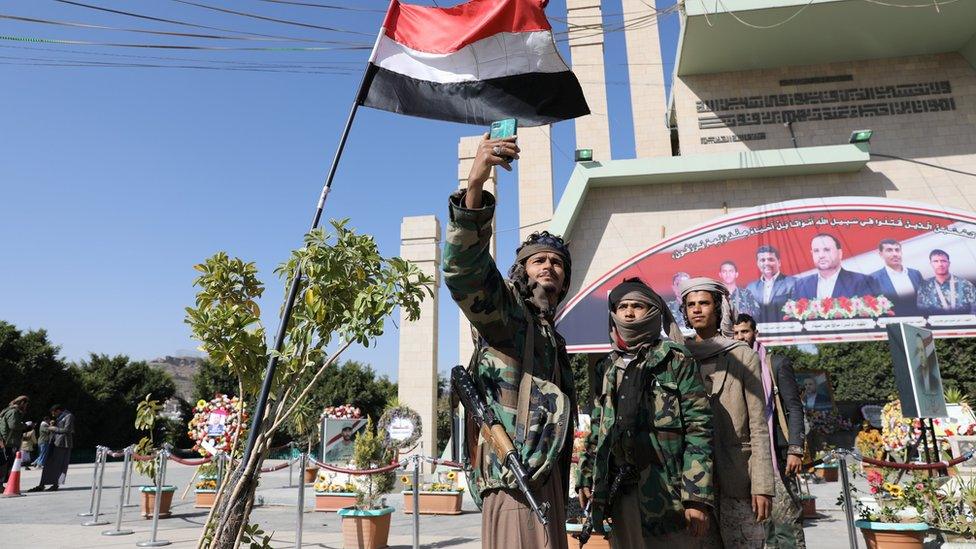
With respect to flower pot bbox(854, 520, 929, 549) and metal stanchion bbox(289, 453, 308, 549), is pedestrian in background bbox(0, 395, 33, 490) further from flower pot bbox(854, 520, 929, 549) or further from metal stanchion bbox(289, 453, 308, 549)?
flower pot bbox(854, 520, 929, 549)

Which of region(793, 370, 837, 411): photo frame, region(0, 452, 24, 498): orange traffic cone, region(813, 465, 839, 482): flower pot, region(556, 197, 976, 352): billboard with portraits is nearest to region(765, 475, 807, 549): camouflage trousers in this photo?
region(556, 197, 976, 352): billboard with portraits

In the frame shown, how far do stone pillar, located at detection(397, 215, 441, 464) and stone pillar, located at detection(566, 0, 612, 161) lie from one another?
14.0 feet

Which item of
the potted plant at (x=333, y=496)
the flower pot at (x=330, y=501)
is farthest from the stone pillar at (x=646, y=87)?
the flower pot at (x=330, y=501)

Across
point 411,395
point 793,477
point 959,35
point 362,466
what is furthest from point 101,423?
point 959,35

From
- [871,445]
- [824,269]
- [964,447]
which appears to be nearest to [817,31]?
[824,269]

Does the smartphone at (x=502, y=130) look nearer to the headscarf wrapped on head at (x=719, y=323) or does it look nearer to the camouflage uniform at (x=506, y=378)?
the camouflage uniform at (x=506, y=378)

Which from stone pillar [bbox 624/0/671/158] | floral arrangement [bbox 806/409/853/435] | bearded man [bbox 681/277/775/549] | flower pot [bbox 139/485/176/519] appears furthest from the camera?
floral arrangement [bbox 806/409/853/435]

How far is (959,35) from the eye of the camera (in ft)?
34.4

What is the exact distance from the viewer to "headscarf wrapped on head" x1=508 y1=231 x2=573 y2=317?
6.95 ft

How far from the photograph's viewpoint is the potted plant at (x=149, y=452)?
4926 mm

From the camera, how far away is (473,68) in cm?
409

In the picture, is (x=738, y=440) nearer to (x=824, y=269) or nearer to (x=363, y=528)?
(x=363, y=528)

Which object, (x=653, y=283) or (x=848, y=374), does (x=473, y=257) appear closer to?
(x=653, y=283)

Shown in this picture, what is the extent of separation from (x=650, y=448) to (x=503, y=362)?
3.14 feet
